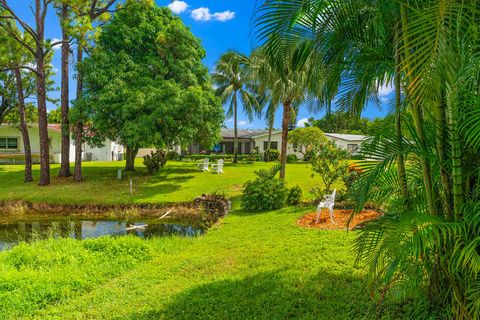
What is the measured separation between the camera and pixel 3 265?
18.7 ft

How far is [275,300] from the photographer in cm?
413

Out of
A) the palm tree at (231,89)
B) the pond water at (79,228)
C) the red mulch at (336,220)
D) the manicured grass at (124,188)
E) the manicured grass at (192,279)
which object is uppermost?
the palm tree at (231,89)

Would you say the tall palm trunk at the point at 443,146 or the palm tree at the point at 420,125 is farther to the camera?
the tall palm trunk at the point at 443,146

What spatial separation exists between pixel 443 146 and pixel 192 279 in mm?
4025

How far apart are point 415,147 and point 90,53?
17283mm

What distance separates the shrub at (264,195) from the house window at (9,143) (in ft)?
92.7

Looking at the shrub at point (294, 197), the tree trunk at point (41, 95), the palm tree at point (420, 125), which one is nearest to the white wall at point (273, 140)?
the tree trunk at point (41, 95)

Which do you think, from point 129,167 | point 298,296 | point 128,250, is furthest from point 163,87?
point 298,296

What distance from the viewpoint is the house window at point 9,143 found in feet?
95.5

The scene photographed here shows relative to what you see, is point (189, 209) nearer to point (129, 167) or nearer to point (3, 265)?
point (3, 265)

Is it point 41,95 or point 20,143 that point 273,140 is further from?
point 20,143

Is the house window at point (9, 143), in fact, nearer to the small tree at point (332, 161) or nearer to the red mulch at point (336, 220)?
the small tree at point (332, 161)

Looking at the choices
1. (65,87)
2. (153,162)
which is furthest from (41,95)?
(153,162)

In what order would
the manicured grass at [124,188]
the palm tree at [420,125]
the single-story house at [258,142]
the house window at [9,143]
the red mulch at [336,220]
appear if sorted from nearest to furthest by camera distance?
the palm tree at [420,125] < the red mulch at [336,220] < the manicured grass at [124,188] < the house window at [9,143] < the single-story house at [258,142]
